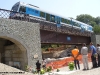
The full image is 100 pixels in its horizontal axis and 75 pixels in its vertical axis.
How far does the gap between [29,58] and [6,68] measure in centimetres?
600

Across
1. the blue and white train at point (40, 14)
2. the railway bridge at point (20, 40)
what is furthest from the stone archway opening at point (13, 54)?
the blue and white train at point (40, 14)

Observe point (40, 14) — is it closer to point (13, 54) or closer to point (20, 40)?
point (13, 54)

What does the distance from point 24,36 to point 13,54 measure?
278cm

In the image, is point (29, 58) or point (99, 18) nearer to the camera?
point (29, 58)

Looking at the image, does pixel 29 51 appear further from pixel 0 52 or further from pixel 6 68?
pixel 6 68

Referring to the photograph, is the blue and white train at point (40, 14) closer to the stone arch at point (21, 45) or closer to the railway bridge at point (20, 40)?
the railway bridge at point (20, 40)

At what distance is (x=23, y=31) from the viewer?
14.0 metres

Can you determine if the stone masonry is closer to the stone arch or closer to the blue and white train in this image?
the stone arch

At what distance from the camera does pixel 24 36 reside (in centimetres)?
1404

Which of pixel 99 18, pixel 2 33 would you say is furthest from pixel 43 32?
pixel 99 18

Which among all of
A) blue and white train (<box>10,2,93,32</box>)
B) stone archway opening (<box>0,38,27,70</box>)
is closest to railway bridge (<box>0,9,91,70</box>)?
stone archway opening (<box>0,38,27,70</box>)

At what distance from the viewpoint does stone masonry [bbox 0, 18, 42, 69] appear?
12812 millimetres

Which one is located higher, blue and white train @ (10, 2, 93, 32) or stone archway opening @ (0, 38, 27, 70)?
blue and white train @ (10, 2, 93, 32)

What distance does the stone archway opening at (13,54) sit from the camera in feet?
47.2
